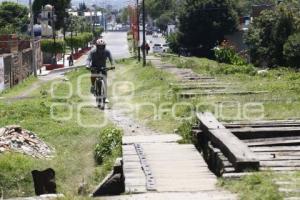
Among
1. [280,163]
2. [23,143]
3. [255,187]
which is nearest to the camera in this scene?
[255,187]

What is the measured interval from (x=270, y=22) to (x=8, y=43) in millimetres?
19674

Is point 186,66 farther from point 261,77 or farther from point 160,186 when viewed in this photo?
point 160,186

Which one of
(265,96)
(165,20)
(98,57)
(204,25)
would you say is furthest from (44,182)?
(165,20)

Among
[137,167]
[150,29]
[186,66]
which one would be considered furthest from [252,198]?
[150,29]

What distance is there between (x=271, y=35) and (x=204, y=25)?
18.5 m

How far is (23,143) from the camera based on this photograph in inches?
481

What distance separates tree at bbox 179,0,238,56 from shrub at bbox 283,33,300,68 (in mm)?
23520

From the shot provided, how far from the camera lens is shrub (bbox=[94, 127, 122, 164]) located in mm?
11617

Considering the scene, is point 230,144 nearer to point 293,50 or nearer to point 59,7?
point 293,50

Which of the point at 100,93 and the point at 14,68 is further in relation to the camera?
the point at 14,68

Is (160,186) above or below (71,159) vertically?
above

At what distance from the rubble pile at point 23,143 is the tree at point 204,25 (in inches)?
2198

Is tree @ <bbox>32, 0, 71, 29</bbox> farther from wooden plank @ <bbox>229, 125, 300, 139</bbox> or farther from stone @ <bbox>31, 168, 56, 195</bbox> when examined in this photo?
stone @ <bbox>31, 168, 56, 195</bbox>

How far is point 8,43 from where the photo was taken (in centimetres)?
5062
